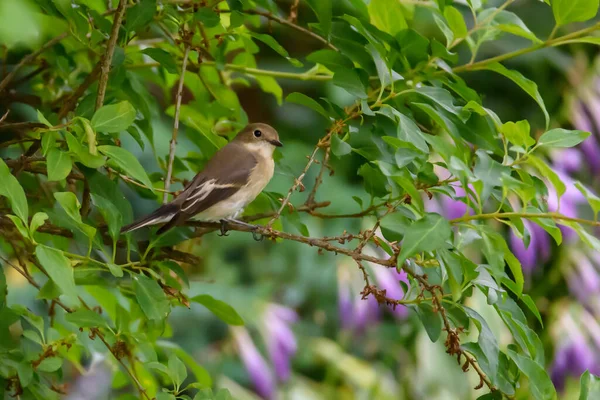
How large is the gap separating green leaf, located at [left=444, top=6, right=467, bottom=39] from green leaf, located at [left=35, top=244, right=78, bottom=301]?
73 centimetres

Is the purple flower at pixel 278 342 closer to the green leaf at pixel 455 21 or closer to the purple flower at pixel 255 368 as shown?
the purple flower at pixel 255 368

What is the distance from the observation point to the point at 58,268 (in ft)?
3.44

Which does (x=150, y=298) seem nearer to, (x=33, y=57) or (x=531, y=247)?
(x=33, y=57)

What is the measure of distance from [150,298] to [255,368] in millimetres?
2142

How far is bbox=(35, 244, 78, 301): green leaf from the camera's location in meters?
1.02

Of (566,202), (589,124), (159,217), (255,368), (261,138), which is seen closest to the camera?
(159,217)

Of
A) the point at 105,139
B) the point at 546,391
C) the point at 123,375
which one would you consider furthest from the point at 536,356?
the point at 123,375

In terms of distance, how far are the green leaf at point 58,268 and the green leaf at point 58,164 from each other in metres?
0.14

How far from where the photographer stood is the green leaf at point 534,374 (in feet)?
4.09

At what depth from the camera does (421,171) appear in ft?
4.25

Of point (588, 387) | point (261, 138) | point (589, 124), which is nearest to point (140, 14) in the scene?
point (588, 387)

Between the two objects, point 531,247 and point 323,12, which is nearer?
point 323,12

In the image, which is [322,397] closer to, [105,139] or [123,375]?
[123,375]

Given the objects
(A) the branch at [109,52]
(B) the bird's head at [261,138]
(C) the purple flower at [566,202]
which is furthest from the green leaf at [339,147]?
(C) the purple flower at [566,202]
